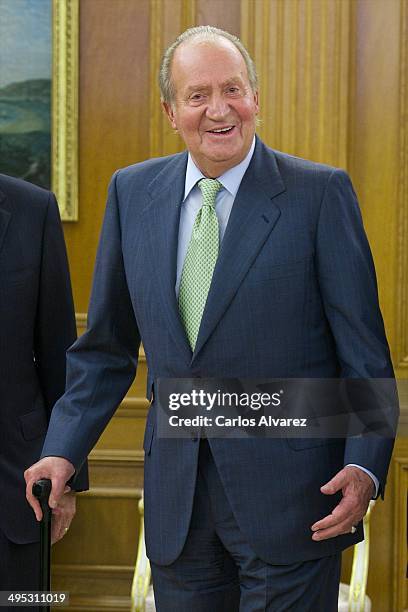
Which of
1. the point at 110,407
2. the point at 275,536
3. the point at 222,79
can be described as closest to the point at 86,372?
the point at 110,407

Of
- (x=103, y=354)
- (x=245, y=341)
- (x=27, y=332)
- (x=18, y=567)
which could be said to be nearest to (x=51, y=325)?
(x=27, y=332)

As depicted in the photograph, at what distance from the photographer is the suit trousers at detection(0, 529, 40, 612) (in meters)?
2.25

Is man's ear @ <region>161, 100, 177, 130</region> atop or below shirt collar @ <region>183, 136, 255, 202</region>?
atop

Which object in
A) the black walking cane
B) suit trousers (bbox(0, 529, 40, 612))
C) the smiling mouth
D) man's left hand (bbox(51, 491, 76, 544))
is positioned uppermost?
the smiling mouth

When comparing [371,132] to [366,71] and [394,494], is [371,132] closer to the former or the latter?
[366,71]

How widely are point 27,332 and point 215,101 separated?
77cm

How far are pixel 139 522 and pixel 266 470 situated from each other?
204 cm

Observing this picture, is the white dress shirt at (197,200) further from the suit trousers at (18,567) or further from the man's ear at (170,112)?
the suit trousers at (18,567)

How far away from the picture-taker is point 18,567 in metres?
2.27

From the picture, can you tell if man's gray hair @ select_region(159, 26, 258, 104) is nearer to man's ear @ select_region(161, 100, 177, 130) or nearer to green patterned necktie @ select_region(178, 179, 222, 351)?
man's ear @ select_region(161, 100, 177, 130)

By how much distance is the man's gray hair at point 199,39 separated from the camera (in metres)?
1.90

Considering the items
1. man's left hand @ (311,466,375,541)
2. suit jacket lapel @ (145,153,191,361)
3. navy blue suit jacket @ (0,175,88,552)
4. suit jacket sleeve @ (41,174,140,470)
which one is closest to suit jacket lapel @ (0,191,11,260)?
navy blue suit jacket @ (0,175,88,552)

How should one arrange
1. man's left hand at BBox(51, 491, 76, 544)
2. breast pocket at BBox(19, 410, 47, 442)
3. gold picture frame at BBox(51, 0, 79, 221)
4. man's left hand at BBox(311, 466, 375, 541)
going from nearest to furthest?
1. man's left hand at BBox(311, 466, 375, 541)
2. man's left hand at BBox(51, 491, 76, 544)
3. breast pocket at BBox(19, 410, 47, 442)
4. gold picture frame at BBox(51, 0, 79, 221)

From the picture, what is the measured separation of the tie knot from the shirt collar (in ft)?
0.05
